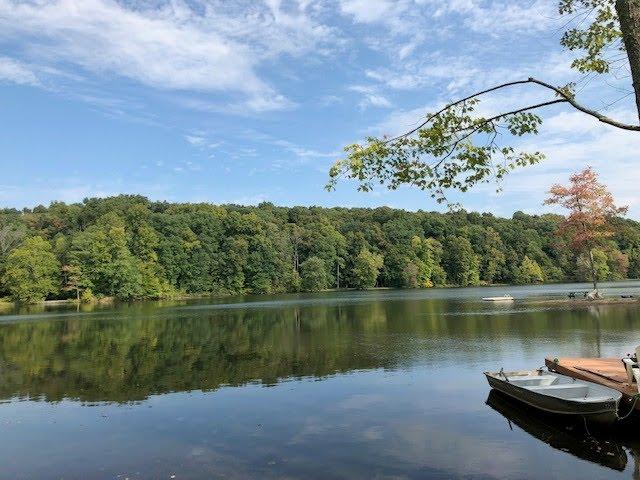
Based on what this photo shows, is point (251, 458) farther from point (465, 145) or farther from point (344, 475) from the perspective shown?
point (465, 145)

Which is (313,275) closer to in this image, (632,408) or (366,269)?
(366,269)

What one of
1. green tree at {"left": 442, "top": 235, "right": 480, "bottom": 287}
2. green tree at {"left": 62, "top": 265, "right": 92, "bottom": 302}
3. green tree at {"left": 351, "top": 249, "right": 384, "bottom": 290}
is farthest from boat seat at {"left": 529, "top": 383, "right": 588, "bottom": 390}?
green tree at {"left": 442, "top": 235, "right": 480, "bottom": 287}

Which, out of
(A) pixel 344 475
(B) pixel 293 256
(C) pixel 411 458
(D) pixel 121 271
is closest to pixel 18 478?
(A) pixel 344 475

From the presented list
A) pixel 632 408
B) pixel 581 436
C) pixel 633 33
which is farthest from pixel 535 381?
pixel 633 33

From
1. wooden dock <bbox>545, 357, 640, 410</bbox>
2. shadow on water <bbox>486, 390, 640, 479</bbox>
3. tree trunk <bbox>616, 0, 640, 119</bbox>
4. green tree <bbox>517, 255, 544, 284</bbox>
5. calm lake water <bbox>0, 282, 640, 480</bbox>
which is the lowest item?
shadow on water <bbox>486, 390, 640, 479</bbox>

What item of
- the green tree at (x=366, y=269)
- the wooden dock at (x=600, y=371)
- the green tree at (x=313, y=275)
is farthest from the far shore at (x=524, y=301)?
the wooden dock at (x=600, y=371)

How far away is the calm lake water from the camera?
10203 millimetres

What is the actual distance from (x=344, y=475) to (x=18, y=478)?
631 cm

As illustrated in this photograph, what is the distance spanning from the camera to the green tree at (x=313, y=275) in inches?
3885

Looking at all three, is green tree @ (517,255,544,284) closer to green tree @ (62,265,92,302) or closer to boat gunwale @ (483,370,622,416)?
green tree @ (62,265,92,302)

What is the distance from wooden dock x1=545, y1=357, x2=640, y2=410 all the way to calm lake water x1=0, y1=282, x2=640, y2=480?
1349 millimetres

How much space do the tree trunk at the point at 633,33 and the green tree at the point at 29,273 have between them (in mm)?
82663

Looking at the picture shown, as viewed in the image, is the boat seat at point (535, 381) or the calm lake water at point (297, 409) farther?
the boat seat at point (535, 381)

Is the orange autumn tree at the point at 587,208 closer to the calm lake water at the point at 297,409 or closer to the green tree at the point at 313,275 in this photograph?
the calm lake water at the point at 297,409
